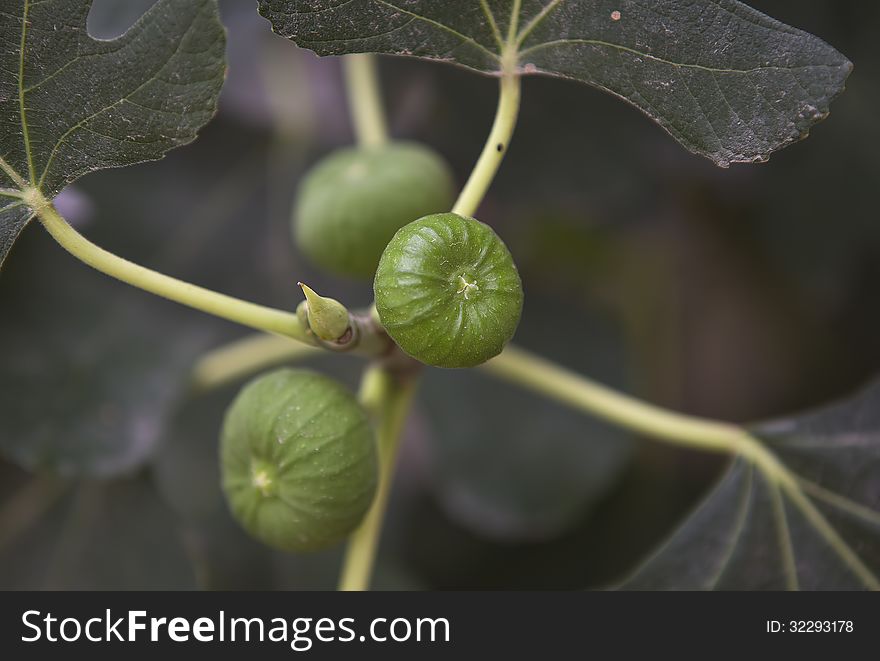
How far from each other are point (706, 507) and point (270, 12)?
2.05 ft

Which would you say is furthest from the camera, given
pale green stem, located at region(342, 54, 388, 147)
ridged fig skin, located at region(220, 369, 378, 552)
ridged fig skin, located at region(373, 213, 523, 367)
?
pale green stem, located at region(342, 54, 388, 147)

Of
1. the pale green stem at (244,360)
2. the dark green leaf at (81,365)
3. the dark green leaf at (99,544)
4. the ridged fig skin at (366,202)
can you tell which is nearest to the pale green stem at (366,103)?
the ridged fig skin at (366,202)

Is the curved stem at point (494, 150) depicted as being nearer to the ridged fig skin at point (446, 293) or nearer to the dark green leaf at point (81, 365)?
the ridged fig skin at point (446, 293)

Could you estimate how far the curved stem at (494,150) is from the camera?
0.70 m

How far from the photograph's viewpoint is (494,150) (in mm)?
715

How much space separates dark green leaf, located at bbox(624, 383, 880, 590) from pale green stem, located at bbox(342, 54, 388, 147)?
540 millimetres

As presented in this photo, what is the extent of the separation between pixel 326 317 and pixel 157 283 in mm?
135

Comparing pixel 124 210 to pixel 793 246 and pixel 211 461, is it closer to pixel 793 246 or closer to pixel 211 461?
pixel 211 461

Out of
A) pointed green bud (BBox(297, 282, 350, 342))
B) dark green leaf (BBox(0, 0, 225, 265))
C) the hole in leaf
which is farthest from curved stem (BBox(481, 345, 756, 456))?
the hole in leaf

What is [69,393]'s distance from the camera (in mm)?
1135

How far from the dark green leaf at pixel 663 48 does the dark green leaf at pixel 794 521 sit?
1.21 feet

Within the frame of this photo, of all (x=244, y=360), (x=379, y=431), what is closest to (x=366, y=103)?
(x=244, y=360)

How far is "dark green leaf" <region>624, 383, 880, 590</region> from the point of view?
0.89m

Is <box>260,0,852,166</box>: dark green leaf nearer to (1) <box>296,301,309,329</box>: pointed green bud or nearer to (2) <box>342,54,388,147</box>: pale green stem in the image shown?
(1) <box>296,301,309,329</box>: pointed green bud
